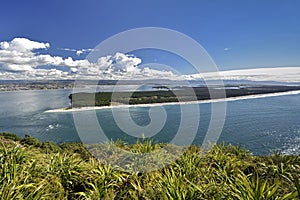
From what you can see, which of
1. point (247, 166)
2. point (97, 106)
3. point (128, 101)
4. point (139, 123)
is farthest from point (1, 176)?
point (128, 101)

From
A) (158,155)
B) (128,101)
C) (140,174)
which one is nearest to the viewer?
(140,174)

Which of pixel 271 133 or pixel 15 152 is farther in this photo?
pixel 271 133

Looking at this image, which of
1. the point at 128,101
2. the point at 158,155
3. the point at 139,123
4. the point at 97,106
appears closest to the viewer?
the point at 158,155

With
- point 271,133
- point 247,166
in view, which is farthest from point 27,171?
point 271,133

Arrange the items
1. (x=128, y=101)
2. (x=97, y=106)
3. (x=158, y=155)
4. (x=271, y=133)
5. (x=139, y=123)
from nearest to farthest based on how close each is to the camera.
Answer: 1. (x=158, y=155)
2. (x=271, y=133)
3. (x=139, y=123)
4. (x=97, y=106)
5. (x=128, y=101)

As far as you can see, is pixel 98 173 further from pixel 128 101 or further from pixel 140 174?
pixel 128 101

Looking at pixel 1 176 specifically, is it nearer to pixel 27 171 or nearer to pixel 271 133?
pixel 27 171

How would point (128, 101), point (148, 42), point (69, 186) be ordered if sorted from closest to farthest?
1. point (69, 186)
2. point (148, 42)
3. point (128, 101)

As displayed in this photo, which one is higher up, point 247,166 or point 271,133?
point 247,166

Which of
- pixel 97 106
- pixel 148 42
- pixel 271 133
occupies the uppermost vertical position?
pixel 148 42
